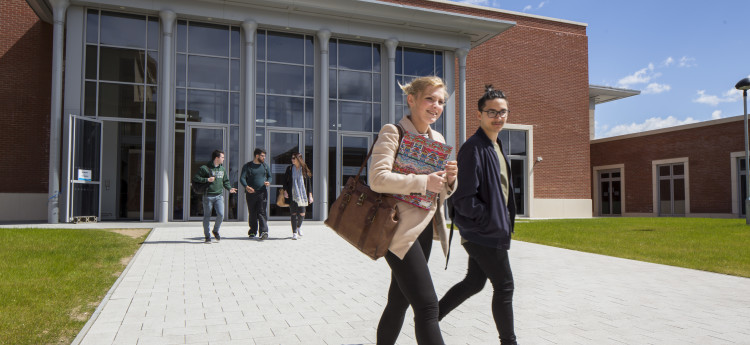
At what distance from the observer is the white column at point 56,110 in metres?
16.3

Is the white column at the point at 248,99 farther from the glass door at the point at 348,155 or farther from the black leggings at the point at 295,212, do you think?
the black leggings at the point at 295,212

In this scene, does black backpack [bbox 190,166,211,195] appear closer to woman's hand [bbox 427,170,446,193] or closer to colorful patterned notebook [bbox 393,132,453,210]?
colorful patterned notebook [bbox 393,132,453,210]

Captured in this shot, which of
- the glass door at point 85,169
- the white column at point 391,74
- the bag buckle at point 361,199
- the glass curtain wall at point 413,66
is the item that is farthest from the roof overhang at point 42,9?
the bag buckle at point 361,199

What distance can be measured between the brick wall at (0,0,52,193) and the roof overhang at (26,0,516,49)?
0.99 m

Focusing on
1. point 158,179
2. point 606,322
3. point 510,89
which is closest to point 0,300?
point 606,322

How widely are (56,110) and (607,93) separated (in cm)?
2792

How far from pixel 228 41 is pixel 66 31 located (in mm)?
4991

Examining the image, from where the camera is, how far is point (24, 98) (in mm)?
18688

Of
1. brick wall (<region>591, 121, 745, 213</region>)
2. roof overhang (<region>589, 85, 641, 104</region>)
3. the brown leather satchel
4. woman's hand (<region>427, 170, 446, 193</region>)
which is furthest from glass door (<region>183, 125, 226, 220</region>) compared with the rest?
brick wall (<region>591, 121, 745, 213</region>)

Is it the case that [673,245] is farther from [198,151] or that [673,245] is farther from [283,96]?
[198,151]

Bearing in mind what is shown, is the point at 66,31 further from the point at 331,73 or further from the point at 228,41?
the point at 331,73

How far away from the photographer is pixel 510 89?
25.8 meters

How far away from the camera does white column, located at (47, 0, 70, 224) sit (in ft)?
53.4

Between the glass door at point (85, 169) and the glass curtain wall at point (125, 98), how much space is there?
25.5 inches
